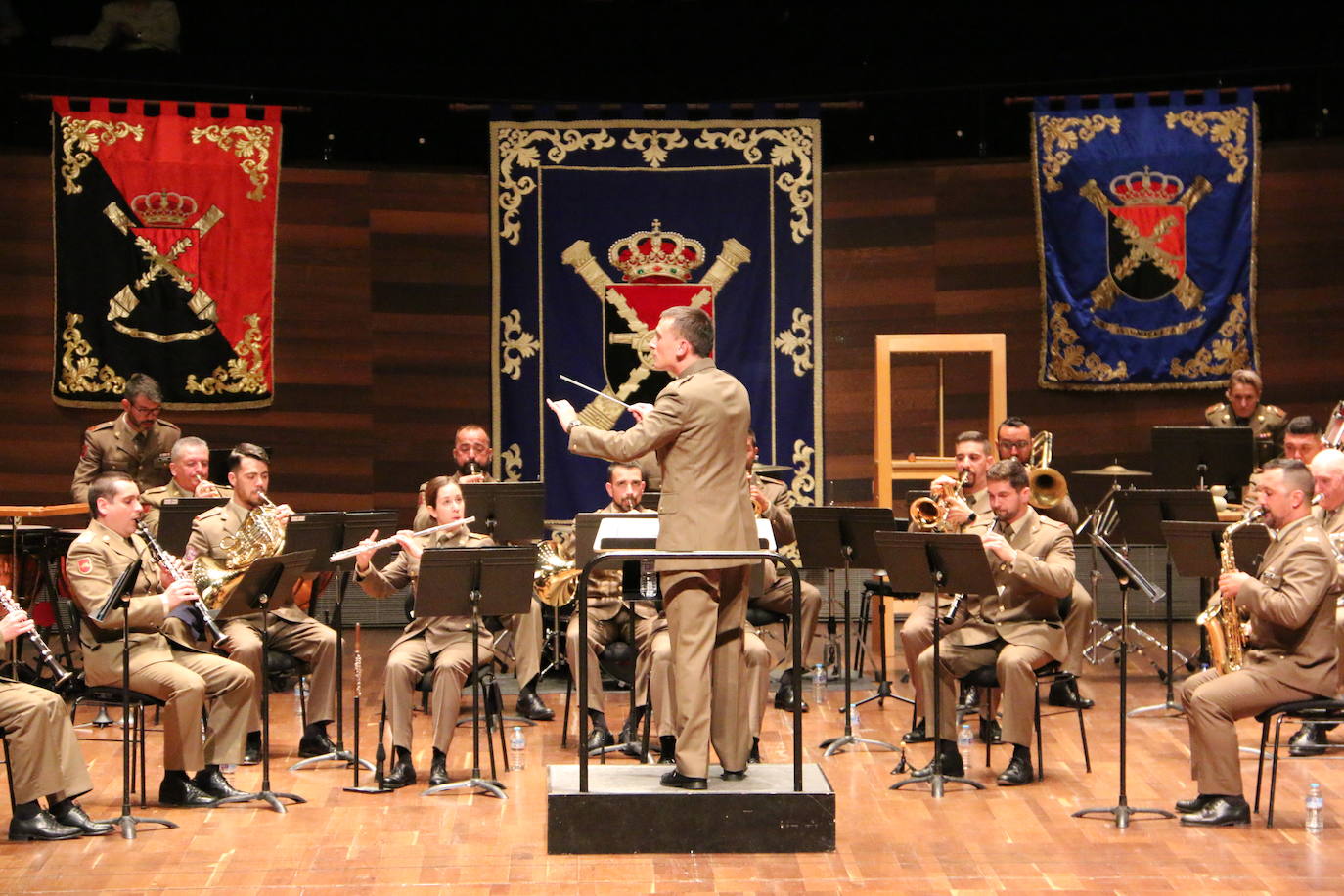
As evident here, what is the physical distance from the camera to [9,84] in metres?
9.76

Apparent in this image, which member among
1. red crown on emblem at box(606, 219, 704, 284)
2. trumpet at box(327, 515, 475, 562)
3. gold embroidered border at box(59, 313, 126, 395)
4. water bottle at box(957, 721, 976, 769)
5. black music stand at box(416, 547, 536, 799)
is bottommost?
water bottle at box(957, 721, 976, 769)

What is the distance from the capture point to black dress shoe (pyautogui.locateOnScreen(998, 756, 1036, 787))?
241 inches

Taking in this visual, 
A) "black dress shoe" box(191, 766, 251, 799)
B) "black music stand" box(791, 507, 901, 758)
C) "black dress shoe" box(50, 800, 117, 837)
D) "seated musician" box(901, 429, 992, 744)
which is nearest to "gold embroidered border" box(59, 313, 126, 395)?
"black dress shoe" box(191, 766, 251, 799)

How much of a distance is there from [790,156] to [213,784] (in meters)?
5.54

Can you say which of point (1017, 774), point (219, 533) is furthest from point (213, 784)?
point (1017, 774)

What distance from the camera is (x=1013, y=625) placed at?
20.8 ft

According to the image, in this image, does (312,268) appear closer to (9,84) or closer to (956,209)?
(9,84)

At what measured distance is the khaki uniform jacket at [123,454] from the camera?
8766 millimetres

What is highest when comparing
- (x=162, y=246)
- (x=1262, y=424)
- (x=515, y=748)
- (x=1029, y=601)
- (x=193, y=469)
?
(x=162, y=246)

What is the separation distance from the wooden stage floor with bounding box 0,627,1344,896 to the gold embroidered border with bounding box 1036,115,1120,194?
4.64 meters

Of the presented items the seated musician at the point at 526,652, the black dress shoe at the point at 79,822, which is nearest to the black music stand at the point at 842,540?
the seated musician at the point at 526,652

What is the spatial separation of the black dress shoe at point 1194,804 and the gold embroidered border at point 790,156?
5.04 meters

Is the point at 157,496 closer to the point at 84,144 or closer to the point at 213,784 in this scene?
the point at 213,784

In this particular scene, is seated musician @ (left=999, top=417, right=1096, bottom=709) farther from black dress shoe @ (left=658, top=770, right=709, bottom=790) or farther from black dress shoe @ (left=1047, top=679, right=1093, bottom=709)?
black dress shoe @ (left=658, top=770, right=709, bottom=790)
